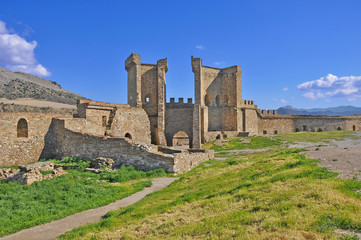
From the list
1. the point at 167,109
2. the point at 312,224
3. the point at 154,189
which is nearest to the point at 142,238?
the point at 312,224

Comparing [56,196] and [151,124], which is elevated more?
[151,124]

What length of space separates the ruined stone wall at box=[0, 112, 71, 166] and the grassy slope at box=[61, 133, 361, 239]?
10.9m

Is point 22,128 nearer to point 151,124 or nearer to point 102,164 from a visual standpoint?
point 102,164

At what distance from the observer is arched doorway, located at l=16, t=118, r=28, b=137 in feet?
51.5

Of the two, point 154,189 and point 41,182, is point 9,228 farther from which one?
point 154,189

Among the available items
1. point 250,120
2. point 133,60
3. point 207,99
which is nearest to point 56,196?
point 133,60

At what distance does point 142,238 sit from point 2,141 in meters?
13.5

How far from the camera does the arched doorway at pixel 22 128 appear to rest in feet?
51.5

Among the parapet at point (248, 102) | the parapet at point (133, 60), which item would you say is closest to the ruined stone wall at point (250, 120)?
the parapet at point (248, 102)

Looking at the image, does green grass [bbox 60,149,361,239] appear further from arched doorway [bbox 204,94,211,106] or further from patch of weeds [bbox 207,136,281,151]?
arched doorway [bbox 204,94,211,106]

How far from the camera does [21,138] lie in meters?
15.4

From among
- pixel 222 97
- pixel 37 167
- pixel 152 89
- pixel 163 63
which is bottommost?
pixel 37 167

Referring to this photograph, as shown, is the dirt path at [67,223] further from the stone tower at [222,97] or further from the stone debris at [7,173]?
the stone tower at [222,97]

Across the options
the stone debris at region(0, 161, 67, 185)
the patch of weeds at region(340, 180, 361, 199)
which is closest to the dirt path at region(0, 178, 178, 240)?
the stone debris at region(0, 161, 67, 185)
